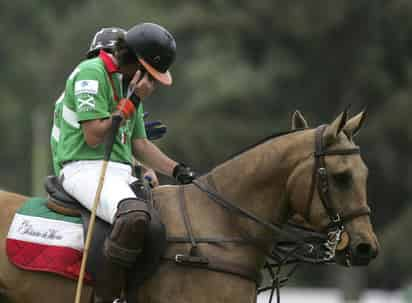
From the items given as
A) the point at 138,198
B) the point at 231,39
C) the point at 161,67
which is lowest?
the point at 231,39

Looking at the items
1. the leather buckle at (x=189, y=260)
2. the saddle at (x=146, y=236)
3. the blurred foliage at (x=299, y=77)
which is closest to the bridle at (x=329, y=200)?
the leather buckle at (x=189, y=260)

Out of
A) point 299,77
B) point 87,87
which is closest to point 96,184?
point 87,87

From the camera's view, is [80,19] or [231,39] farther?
[80,19]

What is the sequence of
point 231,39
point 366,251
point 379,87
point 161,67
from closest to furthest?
point 366,251 < point 161,67 < point 379,87 < point 231,39

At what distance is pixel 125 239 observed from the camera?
7.34 meters

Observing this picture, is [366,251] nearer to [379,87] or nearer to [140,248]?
[140,248]

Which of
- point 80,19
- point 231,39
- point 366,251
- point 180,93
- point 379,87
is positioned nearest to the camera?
point 366,251

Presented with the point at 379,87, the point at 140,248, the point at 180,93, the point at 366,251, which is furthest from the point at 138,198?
the point at 180,93

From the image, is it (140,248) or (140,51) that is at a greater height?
(140,51)

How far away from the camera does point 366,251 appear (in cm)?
734

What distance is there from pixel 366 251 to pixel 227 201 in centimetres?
106

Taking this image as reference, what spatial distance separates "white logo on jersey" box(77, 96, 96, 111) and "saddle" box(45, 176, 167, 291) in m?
0.67

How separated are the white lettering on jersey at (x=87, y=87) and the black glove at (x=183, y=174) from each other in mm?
1032

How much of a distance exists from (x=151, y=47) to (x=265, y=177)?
121cm
